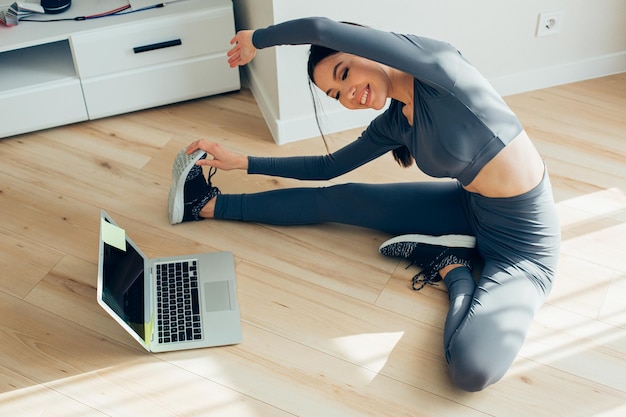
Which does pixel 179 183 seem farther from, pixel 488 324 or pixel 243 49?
pixel 488 324

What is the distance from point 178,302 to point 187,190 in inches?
→ 15.1

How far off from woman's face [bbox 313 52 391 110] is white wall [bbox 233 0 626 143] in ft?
1.94

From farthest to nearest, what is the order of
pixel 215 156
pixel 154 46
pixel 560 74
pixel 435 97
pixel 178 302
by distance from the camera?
pixel 560 74 < pixel 154 46 < pixel 215 156 < pixel 178 302 < pixel 435 97

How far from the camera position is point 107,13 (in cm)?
276

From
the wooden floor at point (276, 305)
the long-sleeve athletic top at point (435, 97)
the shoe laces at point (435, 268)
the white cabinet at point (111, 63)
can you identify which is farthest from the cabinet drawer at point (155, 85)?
the shoe laces at point (435, 268)

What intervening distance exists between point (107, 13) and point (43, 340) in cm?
122

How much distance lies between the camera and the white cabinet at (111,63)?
8.87ft

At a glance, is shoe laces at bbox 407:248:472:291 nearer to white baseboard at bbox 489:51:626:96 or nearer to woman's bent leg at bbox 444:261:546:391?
woman's bent leg at bbox 444:261:546:391

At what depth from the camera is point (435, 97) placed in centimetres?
190

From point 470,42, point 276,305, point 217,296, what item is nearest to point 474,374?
point 276,305

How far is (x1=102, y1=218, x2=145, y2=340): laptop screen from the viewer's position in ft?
6.40

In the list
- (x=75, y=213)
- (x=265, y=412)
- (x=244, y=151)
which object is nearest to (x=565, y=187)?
(x=244, y=151)

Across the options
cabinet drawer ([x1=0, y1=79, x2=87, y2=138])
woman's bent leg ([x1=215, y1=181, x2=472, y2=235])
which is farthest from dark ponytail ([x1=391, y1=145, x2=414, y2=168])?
cabinet drawer ([x1=0, y1=79, x2=87, y2=138])

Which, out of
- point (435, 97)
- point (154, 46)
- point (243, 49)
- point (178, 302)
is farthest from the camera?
point (154, 46)
